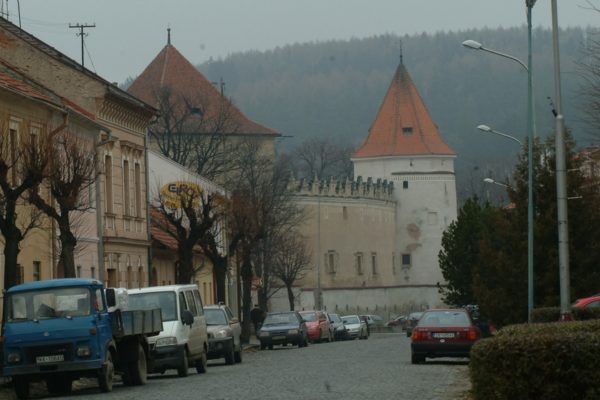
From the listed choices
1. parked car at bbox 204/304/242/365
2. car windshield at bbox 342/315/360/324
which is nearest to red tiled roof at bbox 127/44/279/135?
car windshield at bbox 342/315/360/324

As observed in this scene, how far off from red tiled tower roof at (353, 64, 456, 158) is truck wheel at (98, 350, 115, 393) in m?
113

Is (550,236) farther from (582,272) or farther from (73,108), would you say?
(73,108)

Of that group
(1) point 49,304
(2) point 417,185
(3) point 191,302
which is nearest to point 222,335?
(3) point 191,302

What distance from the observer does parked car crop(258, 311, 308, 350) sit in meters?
58.5

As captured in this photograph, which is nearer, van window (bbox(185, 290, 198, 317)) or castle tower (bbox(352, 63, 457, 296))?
van window (bbox(185, 290, 198, 317))

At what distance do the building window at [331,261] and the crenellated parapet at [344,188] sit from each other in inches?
190

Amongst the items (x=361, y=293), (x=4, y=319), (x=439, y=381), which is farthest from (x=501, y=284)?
(x=361, y=293)

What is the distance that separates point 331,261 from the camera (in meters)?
131

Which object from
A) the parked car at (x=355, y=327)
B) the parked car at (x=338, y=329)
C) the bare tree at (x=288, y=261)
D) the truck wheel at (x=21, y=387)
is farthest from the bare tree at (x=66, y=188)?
the bare tree at (x=288, y=261)

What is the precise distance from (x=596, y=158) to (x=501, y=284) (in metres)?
14.1

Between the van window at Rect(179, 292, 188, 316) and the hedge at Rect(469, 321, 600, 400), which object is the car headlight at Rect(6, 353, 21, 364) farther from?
the hedge at Rect(469, 321, 600, 400)

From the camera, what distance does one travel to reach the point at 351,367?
35.2 m

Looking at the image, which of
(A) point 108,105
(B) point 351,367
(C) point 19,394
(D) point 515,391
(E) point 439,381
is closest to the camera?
(D) point 515,391

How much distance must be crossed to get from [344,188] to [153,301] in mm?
97392
